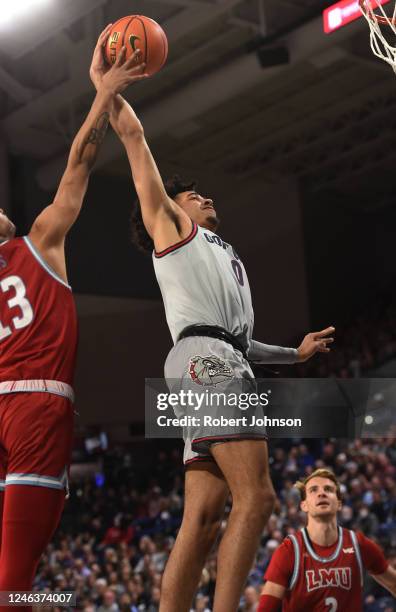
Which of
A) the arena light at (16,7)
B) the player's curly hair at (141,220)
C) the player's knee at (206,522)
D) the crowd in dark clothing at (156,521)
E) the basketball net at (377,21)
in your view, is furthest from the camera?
the arena light at (16,7)

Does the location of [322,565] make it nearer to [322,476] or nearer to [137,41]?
[322,476]

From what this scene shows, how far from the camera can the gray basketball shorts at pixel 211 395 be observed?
3102mm

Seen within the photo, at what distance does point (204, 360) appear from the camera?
3.20 meters

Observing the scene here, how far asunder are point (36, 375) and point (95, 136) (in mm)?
1054

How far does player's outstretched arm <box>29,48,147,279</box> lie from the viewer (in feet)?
10.6

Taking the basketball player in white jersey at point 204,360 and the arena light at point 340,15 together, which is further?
the arena light at point 340,15

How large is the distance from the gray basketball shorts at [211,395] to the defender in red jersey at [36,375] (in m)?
0.44

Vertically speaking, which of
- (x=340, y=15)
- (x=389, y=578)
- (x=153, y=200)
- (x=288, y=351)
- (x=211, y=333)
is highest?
(x=340, y=15)

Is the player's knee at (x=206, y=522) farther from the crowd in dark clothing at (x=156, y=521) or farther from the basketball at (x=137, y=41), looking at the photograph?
the crowd in dark clothing at (x=156, y=521)

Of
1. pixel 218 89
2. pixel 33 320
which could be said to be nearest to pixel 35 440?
pixel 33 320

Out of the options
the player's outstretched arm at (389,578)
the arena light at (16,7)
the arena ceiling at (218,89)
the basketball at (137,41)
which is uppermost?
the arena ceiling at (218,89)

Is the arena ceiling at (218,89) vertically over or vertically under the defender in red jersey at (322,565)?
over

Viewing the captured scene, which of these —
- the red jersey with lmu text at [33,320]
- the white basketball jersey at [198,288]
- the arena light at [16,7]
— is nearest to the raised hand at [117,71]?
the white basketball jersey at [198,288]

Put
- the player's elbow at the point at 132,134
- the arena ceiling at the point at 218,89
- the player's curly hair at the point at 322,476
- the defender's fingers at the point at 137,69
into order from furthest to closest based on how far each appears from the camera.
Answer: the arena ceiling at the point at 218,89
the player's curly hair at the point at 322,476
the defender's fingers at the point at 137,69
the player's elbow at the point at 132,134
